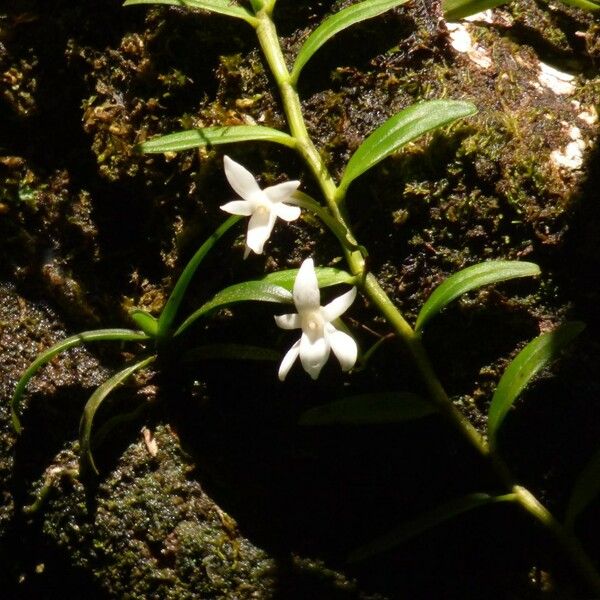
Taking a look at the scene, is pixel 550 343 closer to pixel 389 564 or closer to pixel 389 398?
pixel 389 398

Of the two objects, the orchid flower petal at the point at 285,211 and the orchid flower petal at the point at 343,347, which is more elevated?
the orchid flower petal at the point at 285,211

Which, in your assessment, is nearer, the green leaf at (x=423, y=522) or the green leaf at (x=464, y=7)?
the green leaf at (x=423, y=522)

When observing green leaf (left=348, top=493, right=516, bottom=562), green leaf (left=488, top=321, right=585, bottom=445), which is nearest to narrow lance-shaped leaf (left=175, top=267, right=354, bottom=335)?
green leaf (left=488, top=321, right=585, bottom=445)

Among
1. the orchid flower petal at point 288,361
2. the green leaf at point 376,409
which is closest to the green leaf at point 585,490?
the green leaf at point 376,409

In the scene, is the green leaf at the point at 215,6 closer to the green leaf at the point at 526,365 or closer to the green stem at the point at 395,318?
the green stem at the point at 395,318

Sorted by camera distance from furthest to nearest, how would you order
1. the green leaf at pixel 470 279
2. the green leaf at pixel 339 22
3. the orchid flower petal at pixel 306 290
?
the green leaf at pixel 339 22 → the green leaf at pixel 470 279 → the orchid flower petal at pixel 306 290

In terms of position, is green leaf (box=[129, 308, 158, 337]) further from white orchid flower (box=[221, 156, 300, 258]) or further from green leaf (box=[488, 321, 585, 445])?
green leaf (box=[488, 321, 585, 445])

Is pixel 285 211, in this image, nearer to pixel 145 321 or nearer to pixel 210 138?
pixel 210 138
